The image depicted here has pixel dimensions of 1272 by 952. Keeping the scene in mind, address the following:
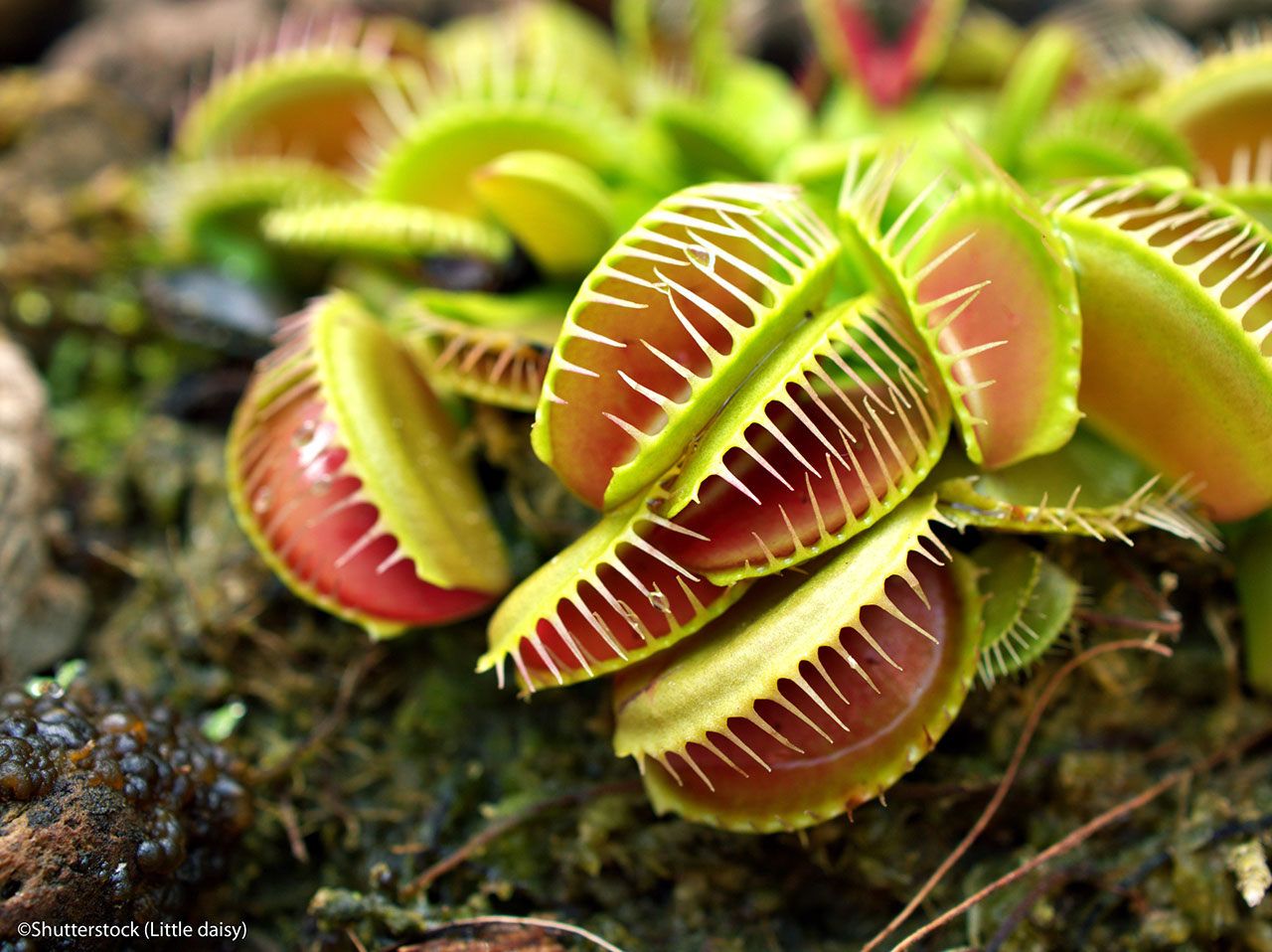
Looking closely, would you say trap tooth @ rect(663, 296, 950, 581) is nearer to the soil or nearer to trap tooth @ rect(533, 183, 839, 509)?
trap tooth @ rect(533, 183, 839, 509)

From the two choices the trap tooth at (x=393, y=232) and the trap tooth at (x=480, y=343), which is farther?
the trap tooth at (x=393, y=232)

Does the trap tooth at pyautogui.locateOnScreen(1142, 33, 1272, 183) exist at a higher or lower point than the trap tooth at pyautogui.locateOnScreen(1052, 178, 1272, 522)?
higher

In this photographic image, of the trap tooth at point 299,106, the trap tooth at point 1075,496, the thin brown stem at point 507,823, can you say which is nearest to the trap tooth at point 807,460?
the trap tooth at point 1075,496

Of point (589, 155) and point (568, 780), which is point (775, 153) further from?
point (568, 780)

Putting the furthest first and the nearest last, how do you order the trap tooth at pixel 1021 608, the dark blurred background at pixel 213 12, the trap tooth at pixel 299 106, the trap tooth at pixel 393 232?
the dark blurred background at pixel 213 12 → the trap tooth at pixel 299 106 → the trap tooth at pixel 393 232 → the trap tooth at pixel 1021 608

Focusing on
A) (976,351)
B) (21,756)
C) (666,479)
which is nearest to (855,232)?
(976,351)

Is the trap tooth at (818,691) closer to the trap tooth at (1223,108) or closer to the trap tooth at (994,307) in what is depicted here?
the trap tooth at (994,307)

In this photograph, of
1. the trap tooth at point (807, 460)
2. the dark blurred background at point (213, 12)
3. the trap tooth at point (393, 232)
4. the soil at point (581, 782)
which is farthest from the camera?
the dark blurred background at point (213, 12)

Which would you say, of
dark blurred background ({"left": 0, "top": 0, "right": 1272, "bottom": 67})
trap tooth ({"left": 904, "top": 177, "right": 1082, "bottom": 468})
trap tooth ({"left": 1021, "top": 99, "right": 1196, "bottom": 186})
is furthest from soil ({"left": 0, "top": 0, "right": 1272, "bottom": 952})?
dark blurred background ({"left": 0, "top": 0, "right": 1272, "bottom": 67})
